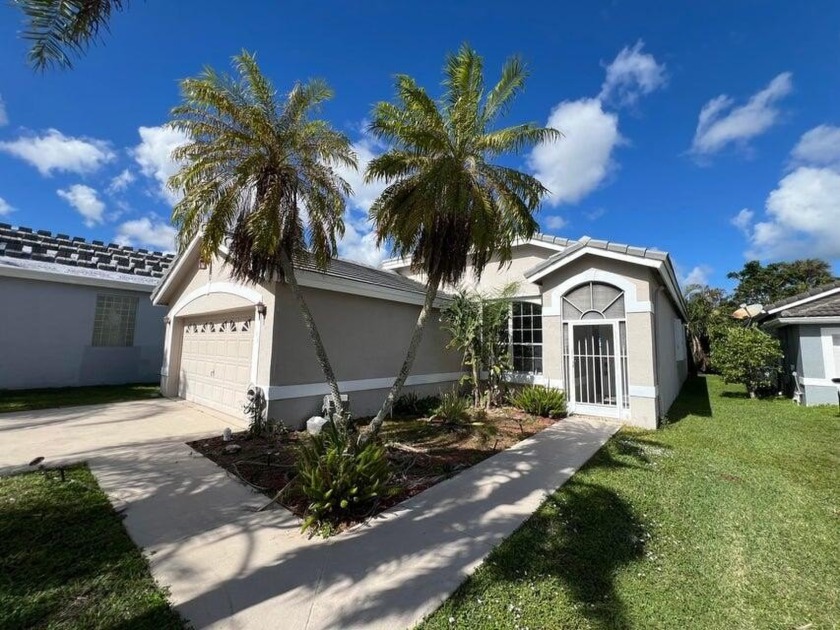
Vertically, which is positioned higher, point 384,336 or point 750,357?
point 384,336

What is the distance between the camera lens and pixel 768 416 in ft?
36.7

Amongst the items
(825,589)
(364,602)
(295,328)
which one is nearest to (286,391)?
(295,328)

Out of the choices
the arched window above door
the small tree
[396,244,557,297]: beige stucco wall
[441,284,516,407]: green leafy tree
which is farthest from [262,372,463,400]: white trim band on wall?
the small tree

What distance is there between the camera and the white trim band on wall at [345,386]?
27.9 ft

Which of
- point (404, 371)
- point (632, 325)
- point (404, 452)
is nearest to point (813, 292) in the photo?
point (632, 325)

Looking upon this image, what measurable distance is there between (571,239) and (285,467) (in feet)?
39.7

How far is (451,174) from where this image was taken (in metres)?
6.79

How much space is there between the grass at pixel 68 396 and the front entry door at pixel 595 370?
14.8 metres

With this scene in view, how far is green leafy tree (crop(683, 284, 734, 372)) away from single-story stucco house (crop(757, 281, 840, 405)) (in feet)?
39.5

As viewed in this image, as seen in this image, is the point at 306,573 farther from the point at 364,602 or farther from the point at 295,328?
the point at 295,328

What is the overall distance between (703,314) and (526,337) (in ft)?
77.3

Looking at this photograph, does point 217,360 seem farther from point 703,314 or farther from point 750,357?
point 703,314

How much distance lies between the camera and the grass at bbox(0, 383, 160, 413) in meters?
11.1

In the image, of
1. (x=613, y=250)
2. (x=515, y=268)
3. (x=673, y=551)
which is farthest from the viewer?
(x=515, y=268)
